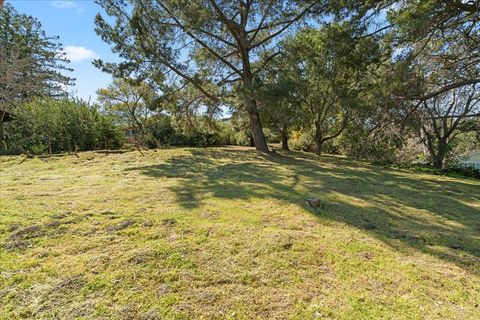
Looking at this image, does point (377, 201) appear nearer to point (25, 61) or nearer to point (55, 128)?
point (55, 128)

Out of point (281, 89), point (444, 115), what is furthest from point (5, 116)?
point (444, 115)

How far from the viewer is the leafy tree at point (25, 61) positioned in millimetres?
16109

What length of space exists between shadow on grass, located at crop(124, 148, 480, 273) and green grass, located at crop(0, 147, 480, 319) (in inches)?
1.2

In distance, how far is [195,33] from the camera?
939 cm

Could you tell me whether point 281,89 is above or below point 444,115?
above

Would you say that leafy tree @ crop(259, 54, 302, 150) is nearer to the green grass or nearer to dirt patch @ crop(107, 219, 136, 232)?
the green grass

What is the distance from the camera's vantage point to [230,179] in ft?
18.9

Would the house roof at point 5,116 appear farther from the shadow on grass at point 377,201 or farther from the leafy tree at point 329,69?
the leafy tree at point 329,69

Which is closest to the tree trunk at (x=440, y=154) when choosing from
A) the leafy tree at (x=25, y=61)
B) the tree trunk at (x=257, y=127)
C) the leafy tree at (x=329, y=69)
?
the leafy tree at (x=329, y=69)

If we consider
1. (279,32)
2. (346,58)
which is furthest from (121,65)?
(346,58)

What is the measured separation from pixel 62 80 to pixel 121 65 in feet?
48.8

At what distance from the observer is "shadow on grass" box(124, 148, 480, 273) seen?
2924 mm

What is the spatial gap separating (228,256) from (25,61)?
20.5 metres

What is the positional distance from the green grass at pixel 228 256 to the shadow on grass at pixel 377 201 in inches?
1.2
